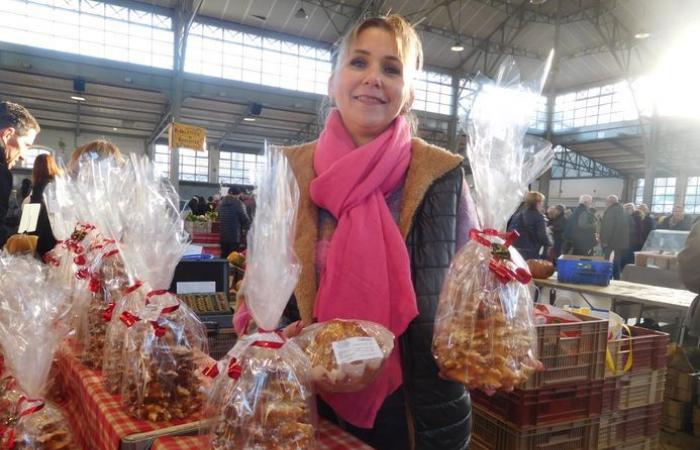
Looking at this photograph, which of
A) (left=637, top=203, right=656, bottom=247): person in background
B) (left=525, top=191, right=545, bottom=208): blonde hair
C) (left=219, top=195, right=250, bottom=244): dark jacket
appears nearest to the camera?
(left=525, top=191, right=545, bottom=208): blonde hair

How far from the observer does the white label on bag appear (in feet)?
3.10

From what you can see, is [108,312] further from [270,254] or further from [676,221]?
[676,221]

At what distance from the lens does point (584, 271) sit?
448cm

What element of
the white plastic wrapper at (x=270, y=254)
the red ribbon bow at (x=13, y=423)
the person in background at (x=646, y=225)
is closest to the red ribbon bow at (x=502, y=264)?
the white plastic wrapper at (x=270, y=254)

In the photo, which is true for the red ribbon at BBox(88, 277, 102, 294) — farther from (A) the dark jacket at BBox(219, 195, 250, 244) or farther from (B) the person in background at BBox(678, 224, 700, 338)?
(A) the dark jacket at BBox(219, 195, 250, 244)

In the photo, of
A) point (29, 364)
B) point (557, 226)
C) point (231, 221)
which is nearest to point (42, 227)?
point (29, 364)

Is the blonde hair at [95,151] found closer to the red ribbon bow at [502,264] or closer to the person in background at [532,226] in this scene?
the red ribbon bow at [502,264]

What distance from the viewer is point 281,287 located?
103cm

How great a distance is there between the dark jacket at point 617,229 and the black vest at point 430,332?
7847 millimetres

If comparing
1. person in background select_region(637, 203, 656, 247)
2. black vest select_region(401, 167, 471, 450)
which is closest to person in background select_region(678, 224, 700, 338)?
black vest select_region(401, 167, 471, 450)

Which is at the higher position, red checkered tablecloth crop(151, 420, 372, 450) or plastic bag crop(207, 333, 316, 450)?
plastic bag crop(207, 333, 316, 450)

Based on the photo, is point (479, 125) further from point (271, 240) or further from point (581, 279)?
point (581, 279)

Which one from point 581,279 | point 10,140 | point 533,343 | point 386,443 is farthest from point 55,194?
point 581,279

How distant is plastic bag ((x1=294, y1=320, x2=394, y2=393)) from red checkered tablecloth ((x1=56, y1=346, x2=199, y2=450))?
40 cm
